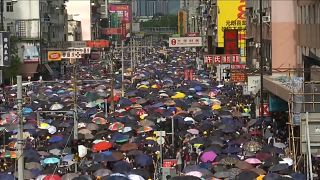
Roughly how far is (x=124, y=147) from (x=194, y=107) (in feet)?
40.4

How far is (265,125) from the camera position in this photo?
105 feet

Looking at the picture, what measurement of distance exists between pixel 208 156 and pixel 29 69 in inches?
2117

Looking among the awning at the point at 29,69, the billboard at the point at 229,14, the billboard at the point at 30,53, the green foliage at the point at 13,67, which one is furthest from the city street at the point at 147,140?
the billboard at the point at 30,53

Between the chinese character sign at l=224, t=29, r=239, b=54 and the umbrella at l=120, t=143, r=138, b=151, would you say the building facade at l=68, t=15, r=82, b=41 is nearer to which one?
the chinese character sign at l=224, t=29, r=239, b=54

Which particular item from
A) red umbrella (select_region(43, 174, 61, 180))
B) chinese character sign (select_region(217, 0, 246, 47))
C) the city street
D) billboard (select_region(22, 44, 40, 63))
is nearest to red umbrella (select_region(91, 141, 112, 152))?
the city street

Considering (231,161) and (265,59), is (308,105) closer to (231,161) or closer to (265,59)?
(231,161)

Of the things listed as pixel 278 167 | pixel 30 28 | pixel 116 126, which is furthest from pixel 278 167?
pixel 30 28

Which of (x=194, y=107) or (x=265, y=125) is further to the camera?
(x=194, y=107)

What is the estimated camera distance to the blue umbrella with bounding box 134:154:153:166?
24.3 metres

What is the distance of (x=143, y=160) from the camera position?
2436cm

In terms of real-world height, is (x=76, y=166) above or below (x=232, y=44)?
below

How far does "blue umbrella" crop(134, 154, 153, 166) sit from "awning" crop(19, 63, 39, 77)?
170ft

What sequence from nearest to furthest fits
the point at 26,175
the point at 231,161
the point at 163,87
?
1. the point at 26,175
2. the point at 231,161
3. the point at 163,87

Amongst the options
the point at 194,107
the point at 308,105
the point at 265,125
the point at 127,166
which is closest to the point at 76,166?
the point at 127,166
